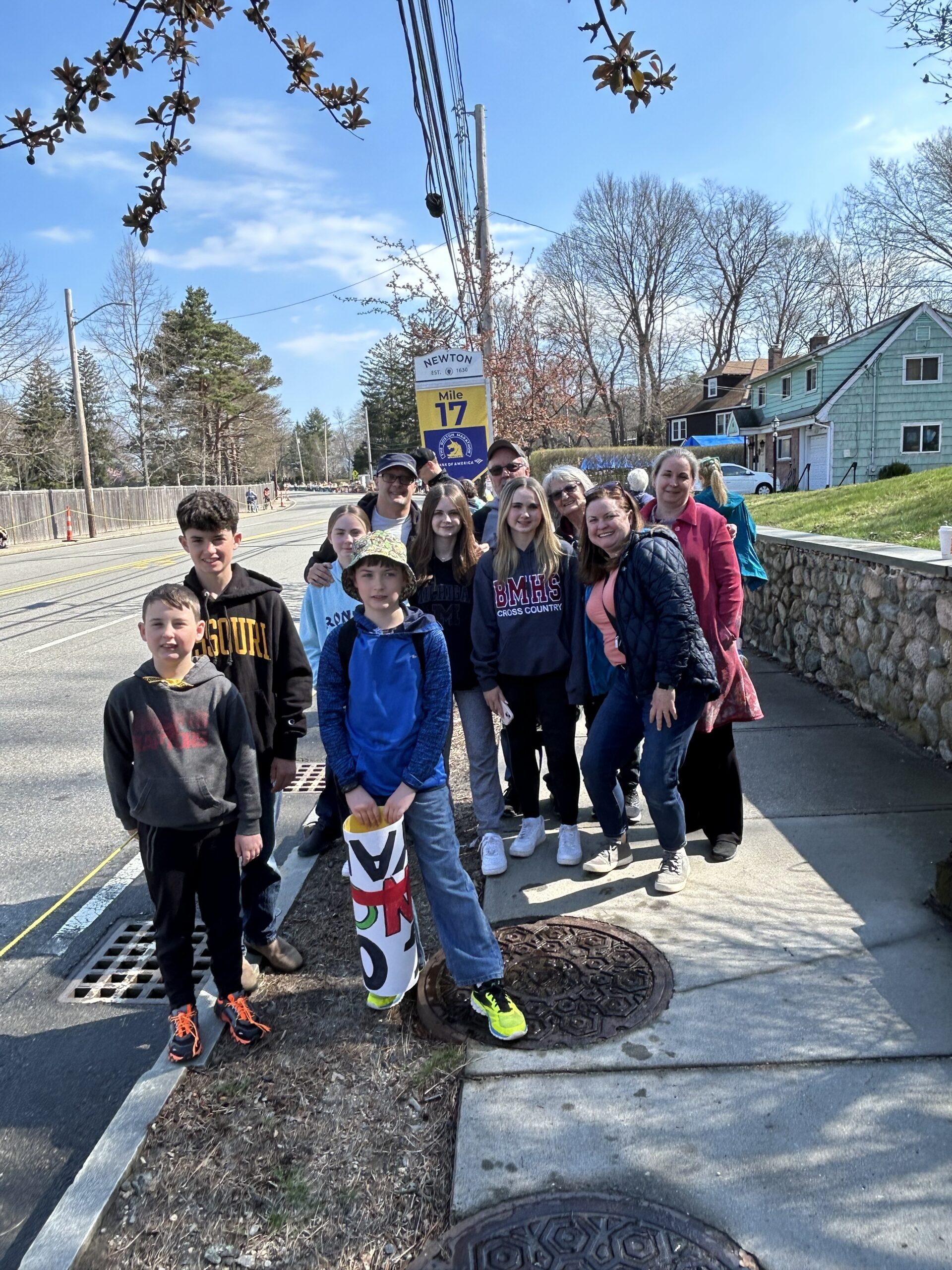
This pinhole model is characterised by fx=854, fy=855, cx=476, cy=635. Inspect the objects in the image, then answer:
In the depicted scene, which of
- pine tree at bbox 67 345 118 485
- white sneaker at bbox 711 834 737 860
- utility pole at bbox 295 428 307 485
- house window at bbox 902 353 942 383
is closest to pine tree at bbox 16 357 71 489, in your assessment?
pine tree at bbox 67 345 118 485

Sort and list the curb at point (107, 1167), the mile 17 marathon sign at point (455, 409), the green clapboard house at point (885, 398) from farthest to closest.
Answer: the green clapboard house at point (885, 398) < the mile 17 marathon sign at point (455, 409) < the curb at point (107, 1167)

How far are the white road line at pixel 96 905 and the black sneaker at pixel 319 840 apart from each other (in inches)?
32.5

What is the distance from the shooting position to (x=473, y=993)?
3006mm

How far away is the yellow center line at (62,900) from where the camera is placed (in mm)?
3875

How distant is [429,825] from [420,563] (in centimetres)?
159

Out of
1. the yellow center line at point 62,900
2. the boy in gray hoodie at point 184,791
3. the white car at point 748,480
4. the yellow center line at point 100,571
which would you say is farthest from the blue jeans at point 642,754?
the white car at point 748,480

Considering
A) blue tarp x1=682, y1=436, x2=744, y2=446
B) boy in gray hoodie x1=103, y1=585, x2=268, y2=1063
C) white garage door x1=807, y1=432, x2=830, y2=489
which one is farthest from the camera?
blue tarp x1=682, y1=436, x2=744, y2=446

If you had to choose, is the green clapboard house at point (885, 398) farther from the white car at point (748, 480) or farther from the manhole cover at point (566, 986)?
the manhole cover at point (566, 986)

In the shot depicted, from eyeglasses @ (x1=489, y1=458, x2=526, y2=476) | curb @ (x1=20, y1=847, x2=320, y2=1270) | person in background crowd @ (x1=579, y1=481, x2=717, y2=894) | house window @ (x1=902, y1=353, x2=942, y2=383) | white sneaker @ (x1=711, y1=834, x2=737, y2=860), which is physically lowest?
curb @ (x1=20, y1=847, x2=320, y2=1270)

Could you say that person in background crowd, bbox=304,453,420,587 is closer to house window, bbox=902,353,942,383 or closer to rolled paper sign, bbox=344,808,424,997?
A: rolled paper sign, bbox=344,808,424,997

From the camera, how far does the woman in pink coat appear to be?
405 centimetres

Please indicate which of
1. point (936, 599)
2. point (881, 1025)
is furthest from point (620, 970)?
point (936, 599)

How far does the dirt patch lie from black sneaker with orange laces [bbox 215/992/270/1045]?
4 centimetres

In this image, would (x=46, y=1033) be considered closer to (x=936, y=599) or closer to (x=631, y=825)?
(x=631, y=825)
